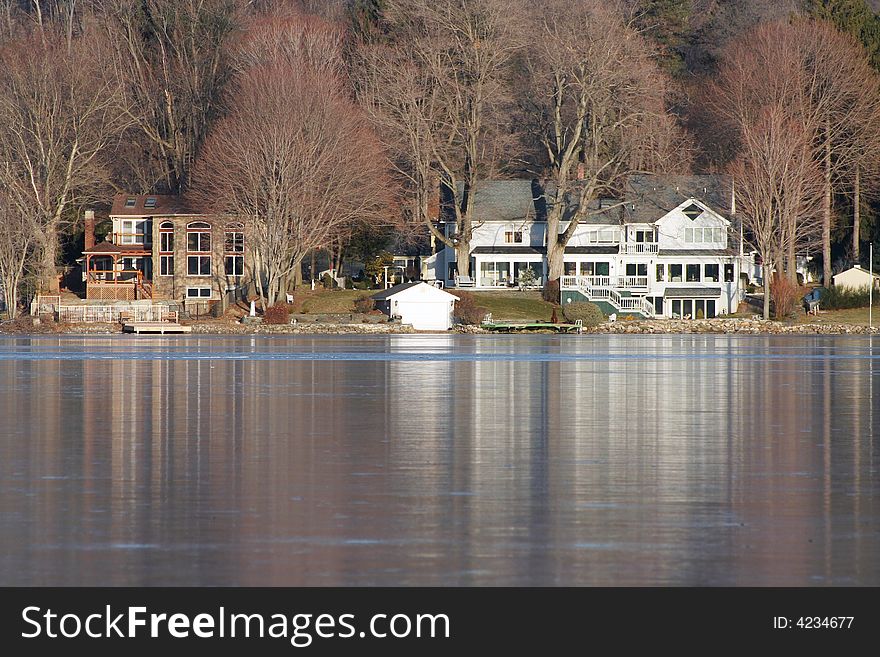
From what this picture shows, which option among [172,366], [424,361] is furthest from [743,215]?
[172,366]

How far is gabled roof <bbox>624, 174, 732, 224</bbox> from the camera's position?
320 feet

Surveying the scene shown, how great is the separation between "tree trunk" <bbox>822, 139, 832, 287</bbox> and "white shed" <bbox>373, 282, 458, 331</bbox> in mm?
25742

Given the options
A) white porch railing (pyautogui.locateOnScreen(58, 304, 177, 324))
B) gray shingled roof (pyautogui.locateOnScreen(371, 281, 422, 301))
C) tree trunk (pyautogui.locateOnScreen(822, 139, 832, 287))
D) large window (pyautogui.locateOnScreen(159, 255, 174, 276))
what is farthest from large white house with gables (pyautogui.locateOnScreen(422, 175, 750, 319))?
white porch railing (pyautogui.locateOnScreen(58, 304, 177, 324))

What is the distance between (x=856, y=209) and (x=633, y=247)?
15.0 m

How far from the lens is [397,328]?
82188 mm

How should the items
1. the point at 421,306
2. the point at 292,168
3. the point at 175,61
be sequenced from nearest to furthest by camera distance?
the point at 292,168 → the point at 421,306 → the point at 175,61

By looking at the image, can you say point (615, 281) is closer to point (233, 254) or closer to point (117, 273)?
point (233, 254)

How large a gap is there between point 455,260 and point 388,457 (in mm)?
79486

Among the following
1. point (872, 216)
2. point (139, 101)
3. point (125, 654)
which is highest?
point (139, 101)

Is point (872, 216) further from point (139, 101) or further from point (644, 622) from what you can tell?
point (644, 622)

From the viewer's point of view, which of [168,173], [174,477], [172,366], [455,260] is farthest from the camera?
[168,173]

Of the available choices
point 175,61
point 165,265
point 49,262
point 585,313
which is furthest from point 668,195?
point 49,262

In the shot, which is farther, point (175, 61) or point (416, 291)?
point (175, 61)

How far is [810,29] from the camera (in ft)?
296
